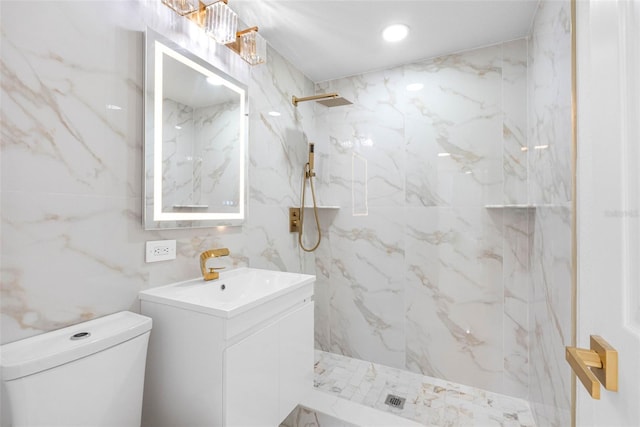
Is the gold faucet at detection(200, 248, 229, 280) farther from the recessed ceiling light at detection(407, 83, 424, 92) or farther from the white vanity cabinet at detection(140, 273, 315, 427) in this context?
the recessed ceiling light at detection(407, 83, 424, 92)

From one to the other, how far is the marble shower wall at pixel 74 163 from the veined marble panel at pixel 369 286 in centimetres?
124

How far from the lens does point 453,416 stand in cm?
178

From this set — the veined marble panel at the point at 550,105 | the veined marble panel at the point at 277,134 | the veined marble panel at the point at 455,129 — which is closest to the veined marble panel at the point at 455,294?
the veined marble panel at the point at 455,129

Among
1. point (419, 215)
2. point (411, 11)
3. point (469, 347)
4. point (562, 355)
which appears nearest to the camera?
point (562, 355)

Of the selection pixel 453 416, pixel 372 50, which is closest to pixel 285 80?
pixel 372 50

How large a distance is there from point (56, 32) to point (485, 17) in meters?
2.04

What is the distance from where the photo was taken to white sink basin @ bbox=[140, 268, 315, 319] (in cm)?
110

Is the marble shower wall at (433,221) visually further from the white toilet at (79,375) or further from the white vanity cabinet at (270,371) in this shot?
the white toilet at (79,375)

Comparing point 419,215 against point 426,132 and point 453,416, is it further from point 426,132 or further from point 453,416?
point 453,416

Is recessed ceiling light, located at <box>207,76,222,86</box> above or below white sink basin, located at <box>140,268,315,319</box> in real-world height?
above

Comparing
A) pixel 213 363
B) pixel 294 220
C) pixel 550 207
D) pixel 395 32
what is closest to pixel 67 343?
pixel 213 363

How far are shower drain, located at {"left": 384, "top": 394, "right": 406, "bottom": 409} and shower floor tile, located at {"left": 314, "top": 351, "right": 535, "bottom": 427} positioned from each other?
24 mm

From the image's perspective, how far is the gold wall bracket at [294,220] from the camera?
2277 millimetres

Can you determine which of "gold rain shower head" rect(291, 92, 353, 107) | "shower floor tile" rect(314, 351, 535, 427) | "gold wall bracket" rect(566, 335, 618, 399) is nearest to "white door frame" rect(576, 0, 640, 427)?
"gold wall bracket" rect(566, 335, 618, 399)
